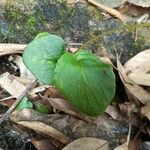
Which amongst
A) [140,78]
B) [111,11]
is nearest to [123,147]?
[140,78]

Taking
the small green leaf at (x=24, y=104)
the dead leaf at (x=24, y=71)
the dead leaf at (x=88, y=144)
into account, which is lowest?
the dead leaf at (x=88, y=144)

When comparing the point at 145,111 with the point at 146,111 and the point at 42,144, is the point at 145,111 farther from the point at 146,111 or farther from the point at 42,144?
the point at 42,144

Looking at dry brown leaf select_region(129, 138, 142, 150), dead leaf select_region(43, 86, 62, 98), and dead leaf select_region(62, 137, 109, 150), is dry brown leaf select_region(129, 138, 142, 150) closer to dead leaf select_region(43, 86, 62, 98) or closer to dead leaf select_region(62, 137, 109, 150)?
dead leaf select_region(62, 137, 109, 150)

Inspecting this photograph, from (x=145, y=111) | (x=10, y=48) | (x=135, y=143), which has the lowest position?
(x=135, y=143)

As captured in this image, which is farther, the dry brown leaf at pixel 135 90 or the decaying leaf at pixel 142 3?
the decaying leaf at pixel 142 3

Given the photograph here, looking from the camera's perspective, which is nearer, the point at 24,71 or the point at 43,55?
the point at 43,55

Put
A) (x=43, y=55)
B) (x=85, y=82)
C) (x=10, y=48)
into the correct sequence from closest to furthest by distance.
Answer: (x=85, y=82)
(x=43, y=55)
(x=10, y=48)

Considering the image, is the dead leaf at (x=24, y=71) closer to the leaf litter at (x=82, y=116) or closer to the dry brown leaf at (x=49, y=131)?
the leaf litter at (x=82, y=116)

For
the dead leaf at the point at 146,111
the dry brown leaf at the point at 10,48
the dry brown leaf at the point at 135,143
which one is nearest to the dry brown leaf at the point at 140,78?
the dead leaf at the point at 146,111

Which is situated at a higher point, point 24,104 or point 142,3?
point 142,3
